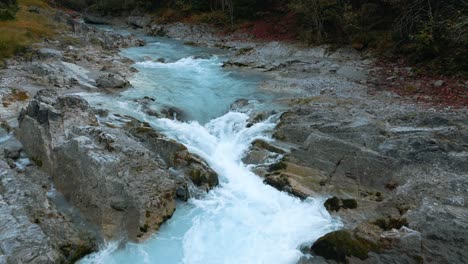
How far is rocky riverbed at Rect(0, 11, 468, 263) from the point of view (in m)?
8.55

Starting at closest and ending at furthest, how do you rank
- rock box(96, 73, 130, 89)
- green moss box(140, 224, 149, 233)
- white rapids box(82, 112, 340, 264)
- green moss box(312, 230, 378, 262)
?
green moss box(312, 230, 378, 262) < white rapids box(82, 112, 340, 264) < green moss box(140, 224, 149, 233) < rock box(96, 73, 130, 89)

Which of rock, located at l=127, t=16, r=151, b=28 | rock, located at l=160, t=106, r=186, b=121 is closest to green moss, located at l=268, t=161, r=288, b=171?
rock, located at l=160, t=106, r=186, b=121

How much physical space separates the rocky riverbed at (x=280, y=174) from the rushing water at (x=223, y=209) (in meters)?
0.43

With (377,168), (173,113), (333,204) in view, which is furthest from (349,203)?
(173,113)

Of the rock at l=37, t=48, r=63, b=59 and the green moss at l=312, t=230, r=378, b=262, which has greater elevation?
the green moss at l=312, t=230, r=378, b=262

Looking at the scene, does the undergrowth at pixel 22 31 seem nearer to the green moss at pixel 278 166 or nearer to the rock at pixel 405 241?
the green moss at pixel 278 166

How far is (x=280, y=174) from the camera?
485 inches

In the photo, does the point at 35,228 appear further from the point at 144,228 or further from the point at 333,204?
the point at 333,204

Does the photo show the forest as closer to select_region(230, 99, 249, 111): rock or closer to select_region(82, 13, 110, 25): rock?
select_region(230, 99, 249, 111): rock

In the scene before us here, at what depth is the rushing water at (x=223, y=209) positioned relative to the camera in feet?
30.6

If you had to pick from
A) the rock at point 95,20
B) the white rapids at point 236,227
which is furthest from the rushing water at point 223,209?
the rock at point 95,20

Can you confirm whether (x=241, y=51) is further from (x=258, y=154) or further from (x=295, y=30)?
(x=258, y=154)

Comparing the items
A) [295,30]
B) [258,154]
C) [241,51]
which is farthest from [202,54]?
[258,154]

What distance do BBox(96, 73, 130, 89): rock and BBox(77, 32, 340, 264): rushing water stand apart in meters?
0.70
